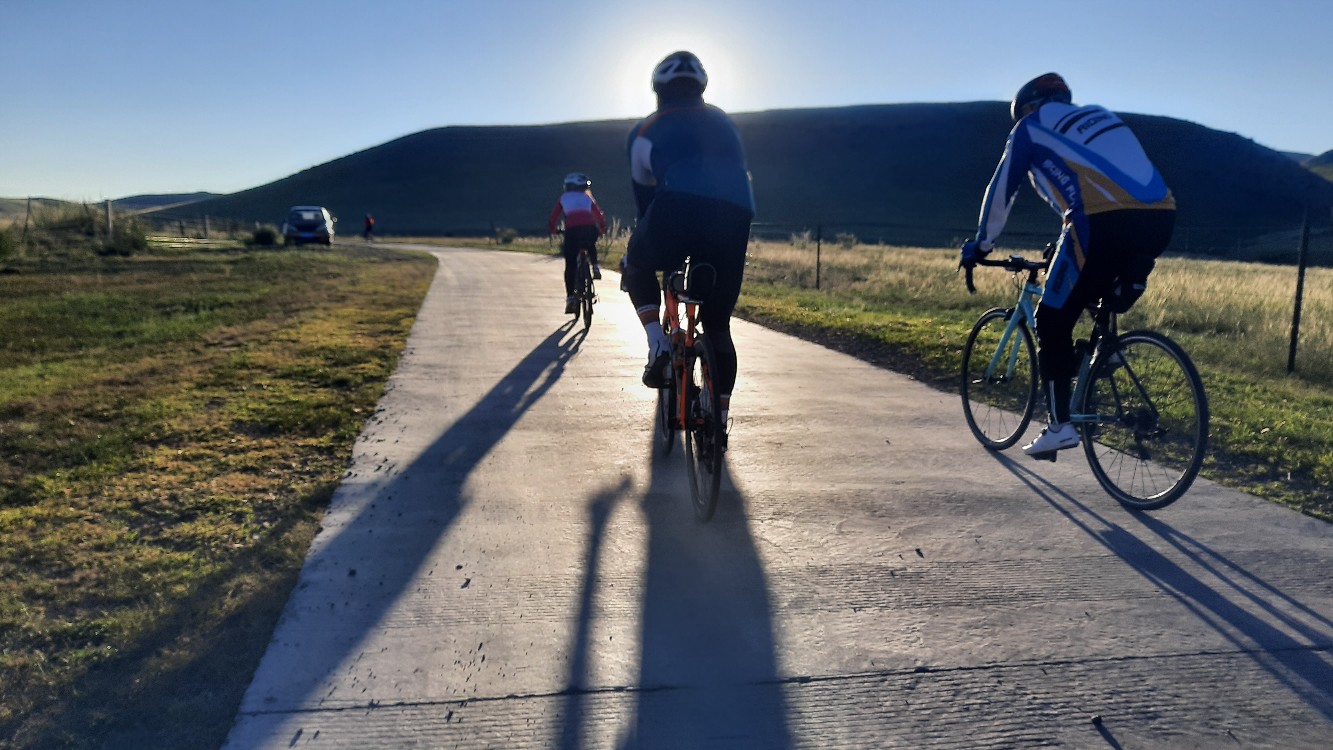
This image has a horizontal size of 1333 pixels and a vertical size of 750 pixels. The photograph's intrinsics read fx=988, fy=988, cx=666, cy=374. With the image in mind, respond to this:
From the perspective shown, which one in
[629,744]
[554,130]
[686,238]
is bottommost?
[629,744]

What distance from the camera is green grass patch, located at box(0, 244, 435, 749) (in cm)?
Answer: 280

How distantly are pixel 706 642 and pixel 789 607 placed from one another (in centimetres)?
39

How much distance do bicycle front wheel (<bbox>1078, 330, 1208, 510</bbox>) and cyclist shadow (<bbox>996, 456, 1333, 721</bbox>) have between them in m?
0.22

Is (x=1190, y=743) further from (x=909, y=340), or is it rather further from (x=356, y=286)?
(x=356, y=286)

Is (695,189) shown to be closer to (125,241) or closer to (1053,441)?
(1053,441)

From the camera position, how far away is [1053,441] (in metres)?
4.79

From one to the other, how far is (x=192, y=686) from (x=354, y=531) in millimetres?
1312

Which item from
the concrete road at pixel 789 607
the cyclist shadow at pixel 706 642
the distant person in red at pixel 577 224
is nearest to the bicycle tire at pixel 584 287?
the distant person in red at pixel 577 224

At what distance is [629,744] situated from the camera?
257 cm

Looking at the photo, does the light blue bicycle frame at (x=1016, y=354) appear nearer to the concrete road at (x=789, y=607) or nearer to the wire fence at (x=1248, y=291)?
the concrete road at (x=789, y=607)

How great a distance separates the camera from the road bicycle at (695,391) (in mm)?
4230

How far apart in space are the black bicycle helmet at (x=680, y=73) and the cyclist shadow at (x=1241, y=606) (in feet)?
8.33

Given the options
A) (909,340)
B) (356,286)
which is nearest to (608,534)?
(909,340)

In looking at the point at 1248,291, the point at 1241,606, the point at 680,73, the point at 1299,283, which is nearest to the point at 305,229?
the point at 1248,291
